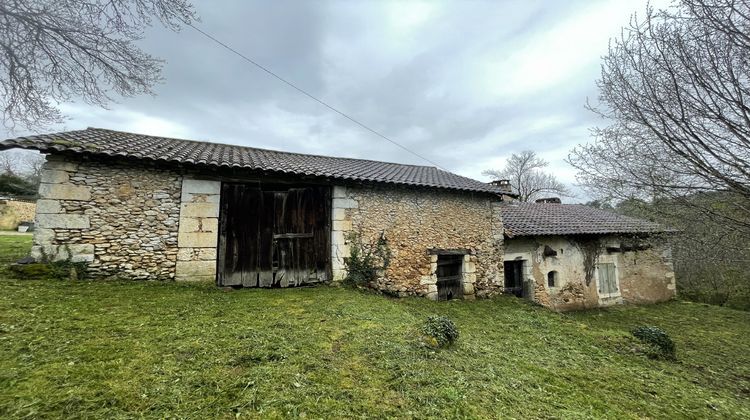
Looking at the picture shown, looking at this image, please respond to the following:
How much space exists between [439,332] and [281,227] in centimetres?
400

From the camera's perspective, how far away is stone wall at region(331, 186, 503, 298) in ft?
23.4

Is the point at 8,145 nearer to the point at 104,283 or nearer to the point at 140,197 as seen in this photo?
the point at 140,197

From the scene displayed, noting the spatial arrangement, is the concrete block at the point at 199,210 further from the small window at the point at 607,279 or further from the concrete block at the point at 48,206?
the small window at the point at 607,279

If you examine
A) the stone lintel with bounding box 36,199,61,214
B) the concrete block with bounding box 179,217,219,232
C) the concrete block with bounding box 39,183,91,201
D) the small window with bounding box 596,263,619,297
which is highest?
the concrete block with bounding box 39,183,91,201

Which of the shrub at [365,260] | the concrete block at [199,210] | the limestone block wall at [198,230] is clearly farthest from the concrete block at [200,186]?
the shrub at [365,260]

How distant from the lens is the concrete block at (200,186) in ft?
19.1

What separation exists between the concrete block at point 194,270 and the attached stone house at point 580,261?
7.74m

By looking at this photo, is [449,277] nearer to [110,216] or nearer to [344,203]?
[344,203]

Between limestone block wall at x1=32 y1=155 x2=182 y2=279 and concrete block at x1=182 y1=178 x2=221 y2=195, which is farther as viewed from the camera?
concrete block at x1=182 y1=178 x2=221 y2=195

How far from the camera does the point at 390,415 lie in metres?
2.58

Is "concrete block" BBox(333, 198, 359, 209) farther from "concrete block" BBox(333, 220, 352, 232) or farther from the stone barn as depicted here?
"concrete block" BBox(333, 220, 352, 232)

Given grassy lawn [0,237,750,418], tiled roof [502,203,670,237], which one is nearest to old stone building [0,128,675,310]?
tiled roof [502,203,670,237]

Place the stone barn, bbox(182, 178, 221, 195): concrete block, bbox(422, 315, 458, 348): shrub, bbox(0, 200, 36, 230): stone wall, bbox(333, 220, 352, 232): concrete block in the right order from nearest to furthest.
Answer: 1. bbox(422, 315, 458, 348): shrub
2. the stone barn
3. bbox(182, 178, 221, 195): concrete block
4. bbox(333, 220, 352, 232): concrete block
5. bbox(0, 200, 36, 230): stone wall

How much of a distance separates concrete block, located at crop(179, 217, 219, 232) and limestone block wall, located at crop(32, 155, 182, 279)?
0.14 metres
